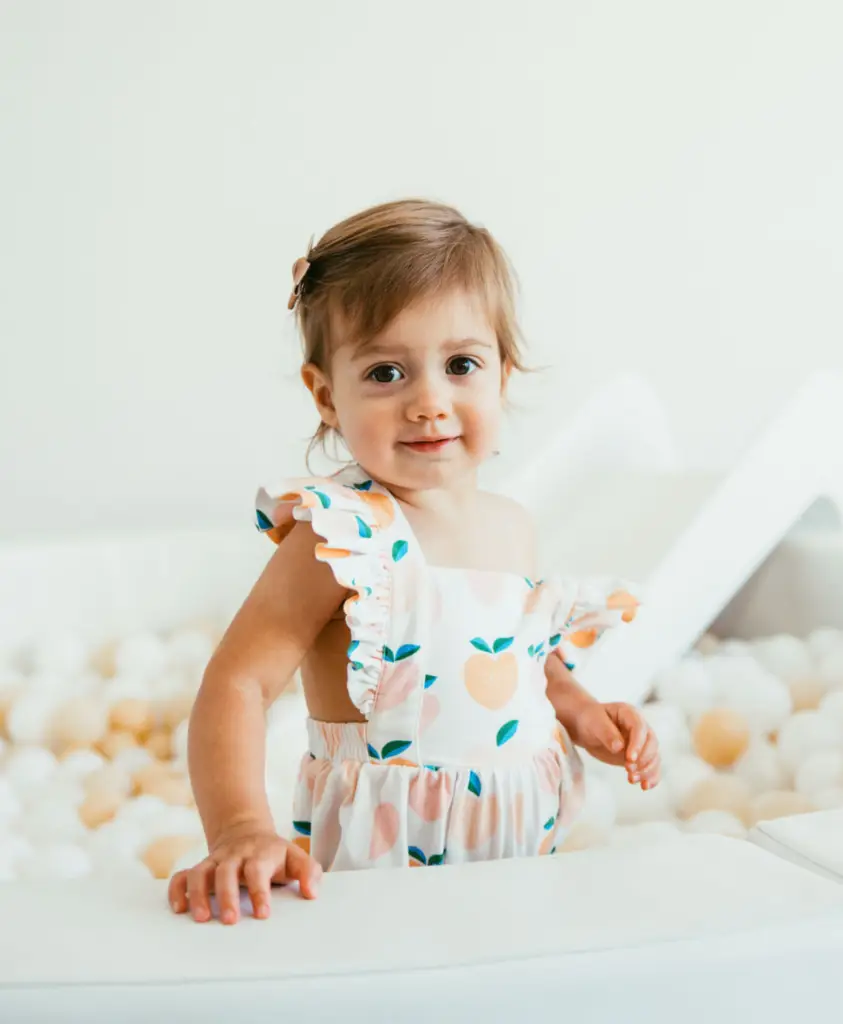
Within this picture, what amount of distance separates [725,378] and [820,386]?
1.23 metres

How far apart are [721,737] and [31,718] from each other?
0.86m

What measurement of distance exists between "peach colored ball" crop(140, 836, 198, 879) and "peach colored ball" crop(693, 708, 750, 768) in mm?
627

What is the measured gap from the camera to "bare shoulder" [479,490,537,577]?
97 cm

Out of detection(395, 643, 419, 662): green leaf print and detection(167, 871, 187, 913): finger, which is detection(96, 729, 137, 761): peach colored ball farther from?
detection(167, 871, 187, 913): finger

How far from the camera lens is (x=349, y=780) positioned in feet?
2.83

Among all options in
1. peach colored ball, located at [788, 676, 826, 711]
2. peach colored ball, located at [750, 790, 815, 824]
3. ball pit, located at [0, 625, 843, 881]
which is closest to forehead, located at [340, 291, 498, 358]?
ball pit, located at [0, 625, 843, 881]

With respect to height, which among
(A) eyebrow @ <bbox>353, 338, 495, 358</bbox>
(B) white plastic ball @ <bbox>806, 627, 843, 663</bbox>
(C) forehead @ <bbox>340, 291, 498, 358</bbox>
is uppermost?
(C) forehead @ <bbox>340, 291, 498, 358</bbox>

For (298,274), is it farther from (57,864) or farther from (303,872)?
(57,864)

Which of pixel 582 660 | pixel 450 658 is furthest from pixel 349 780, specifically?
pixel 582 660

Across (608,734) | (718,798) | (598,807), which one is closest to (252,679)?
(608,734)

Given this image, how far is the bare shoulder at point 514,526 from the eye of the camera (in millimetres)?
971

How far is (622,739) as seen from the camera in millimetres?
964

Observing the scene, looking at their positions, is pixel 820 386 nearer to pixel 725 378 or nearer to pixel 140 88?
pixel 725 378

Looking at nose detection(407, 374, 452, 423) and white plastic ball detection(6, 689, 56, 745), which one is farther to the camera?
white plastic ball detection(6, 689, 56, 745)
